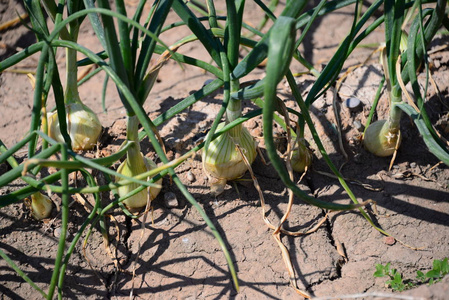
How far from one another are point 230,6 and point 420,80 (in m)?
1.00

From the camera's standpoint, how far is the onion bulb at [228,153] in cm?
141

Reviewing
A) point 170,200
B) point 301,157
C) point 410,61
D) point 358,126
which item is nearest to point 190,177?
point 170,200

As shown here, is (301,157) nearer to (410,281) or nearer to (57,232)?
(410,281)

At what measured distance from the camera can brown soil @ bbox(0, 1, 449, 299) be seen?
53.2 inches

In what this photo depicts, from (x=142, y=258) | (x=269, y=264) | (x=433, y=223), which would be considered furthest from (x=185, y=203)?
(x=433, y=223)

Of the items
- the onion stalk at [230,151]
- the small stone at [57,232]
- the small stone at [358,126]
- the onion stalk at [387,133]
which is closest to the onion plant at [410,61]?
the onion stalk at [387,133]

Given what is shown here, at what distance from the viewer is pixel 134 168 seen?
54.7 inches

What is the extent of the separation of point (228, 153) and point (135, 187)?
0.99 ft

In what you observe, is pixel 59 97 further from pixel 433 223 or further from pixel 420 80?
pixel 420 80

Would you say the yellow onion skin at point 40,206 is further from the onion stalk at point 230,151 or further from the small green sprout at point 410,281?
the small green sprout at point 410,281

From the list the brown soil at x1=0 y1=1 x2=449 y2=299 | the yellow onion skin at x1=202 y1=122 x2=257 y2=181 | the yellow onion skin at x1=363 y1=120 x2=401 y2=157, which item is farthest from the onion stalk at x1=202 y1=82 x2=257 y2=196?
the yellow onion skin at x1=363 y1=120 x2=401 y2=157

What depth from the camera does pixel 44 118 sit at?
1.29m

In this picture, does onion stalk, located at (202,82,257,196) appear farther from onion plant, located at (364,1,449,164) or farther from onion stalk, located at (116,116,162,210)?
onion plant, located at (364,1,449,164)

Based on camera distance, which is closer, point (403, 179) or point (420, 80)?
point (403, 179)
